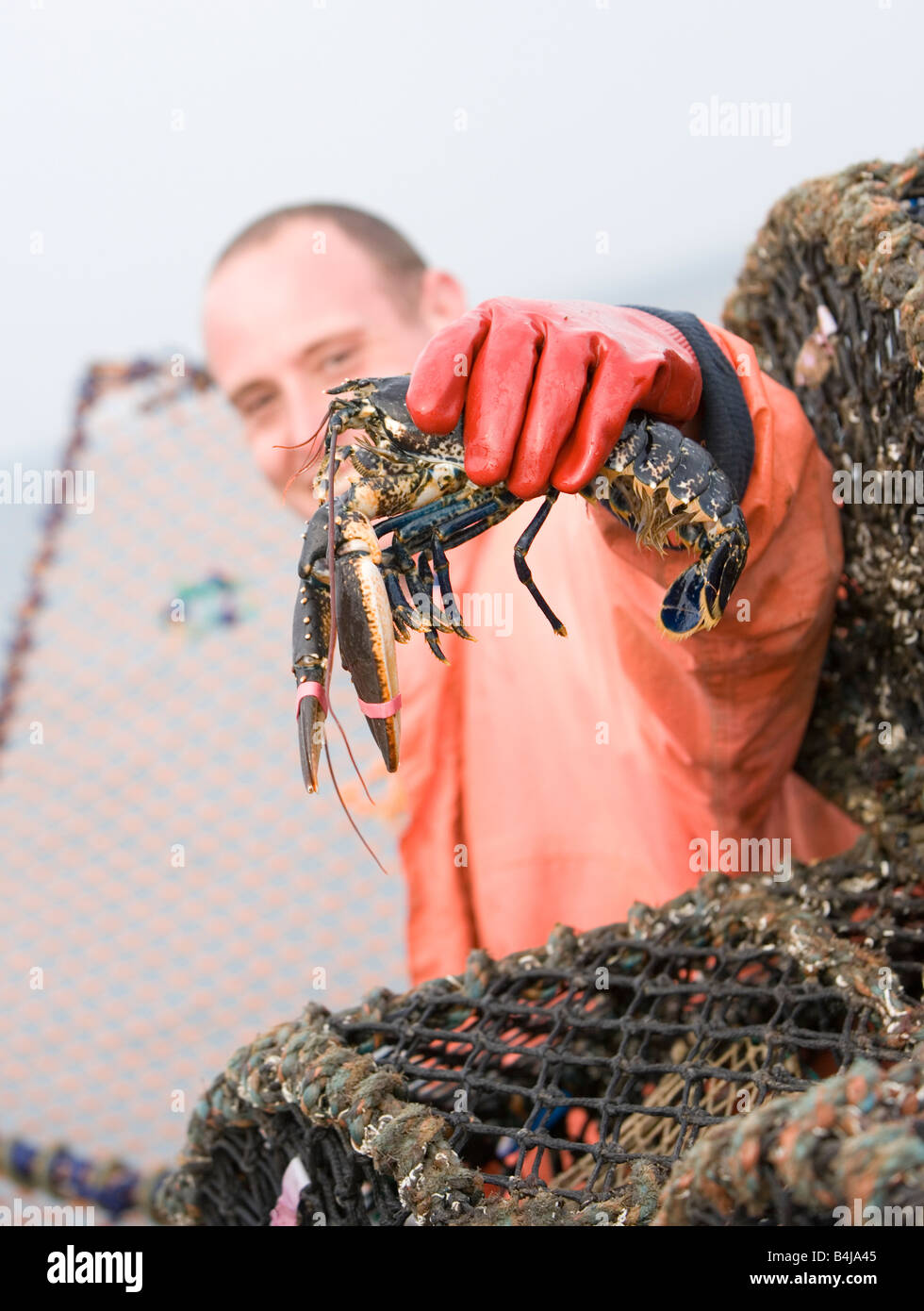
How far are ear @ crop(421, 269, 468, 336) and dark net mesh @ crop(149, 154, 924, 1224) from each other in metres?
0.63

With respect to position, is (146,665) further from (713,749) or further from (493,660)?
(713,749)

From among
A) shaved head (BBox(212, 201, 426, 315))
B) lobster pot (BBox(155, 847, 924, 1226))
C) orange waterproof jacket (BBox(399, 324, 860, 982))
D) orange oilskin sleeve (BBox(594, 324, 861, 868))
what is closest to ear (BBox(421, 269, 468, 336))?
shaved head (BBox(212, 201, 426, 315))

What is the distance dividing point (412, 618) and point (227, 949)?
1751 mm

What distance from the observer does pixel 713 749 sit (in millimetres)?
834

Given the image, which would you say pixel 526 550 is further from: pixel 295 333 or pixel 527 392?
pixel 295 333

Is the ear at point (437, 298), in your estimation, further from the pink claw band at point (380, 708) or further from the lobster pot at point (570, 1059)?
the pink claw band at point (380, 708)

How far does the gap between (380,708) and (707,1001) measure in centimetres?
32

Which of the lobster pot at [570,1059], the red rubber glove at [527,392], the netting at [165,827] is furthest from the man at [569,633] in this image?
the netting at [165,827]

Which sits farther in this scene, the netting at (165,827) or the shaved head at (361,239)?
the netting at (165,827)

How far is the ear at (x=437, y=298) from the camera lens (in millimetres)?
1499

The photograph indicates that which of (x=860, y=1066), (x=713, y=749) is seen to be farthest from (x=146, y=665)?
(x=860, y=1066)

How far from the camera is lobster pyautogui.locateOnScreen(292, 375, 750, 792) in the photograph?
1.80 ft

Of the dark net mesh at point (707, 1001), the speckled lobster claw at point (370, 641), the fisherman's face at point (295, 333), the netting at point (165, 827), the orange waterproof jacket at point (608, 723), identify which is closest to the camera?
the speckled lobster claw at point (370, 641)

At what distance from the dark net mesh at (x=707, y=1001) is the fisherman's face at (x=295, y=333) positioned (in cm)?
56
